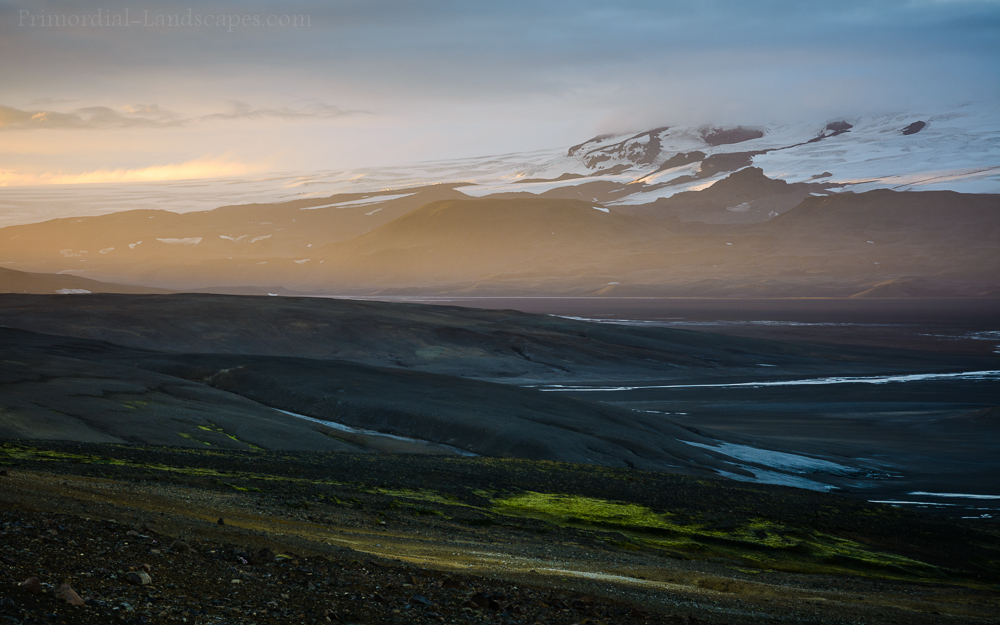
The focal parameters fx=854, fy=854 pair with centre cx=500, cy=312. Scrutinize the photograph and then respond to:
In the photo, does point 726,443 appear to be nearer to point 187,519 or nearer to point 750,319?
point 187,519

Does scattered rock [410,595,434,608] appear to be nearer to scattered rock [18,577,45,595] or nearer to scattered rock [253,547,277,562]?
scattered rock [253,547,277,562]

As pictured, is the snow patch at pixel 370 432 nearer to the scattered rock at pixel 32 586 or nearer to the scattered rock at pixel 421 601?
the scattered rock at pixel 421 601

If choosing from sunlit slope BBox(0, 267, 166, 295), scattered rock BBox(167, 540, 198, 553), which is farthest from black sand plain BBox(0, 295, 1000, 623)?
sunlit slope BBox(0, 267, 166, 295)

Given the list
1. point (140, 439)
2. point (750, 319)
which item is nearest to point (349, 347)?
point (140, 439)

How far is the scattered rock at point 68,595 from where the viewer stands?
7629 mm

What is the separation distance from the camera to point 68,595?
25.1 feet

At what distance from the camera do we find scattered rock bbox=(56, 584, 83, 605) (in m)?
7.63

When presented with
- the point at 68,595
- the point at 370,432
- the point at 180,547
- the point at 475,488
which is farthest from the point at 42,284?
the point at 68,595

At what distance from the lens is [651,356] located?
80812 millimetres

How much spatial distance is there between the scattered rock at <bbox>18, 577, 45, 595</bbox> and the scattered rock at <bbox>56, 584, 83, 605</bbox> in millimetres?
153

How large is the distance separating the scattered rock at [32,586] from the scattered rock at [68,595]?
153mm

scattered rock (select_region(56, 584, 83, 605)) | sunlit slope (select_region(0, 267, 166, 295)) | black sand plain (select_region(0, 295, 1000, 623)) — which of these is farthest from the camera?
sunlit slope (select_region(0, 267, 166, 295))

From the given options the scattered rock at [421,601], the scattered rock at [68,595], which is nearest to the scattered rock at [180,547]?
the scattered rock at [68,595]

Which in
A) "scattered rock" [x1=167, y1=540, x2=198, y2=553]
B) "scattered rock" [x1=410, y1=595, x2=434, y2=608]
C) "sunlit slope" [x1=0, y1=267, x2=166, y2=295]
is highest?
"sunlit slope" [x1=0, y1=267, x2=166, y2=295]
